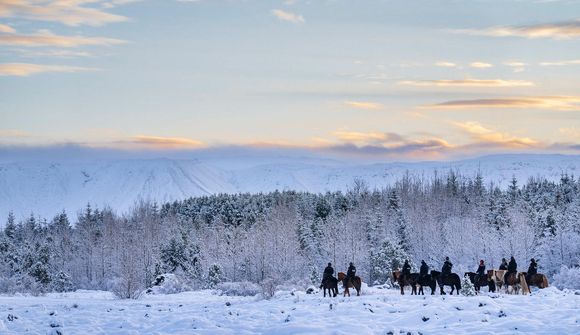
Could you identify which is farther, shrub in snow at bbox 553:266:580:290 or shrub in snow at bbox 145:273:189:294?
shrub in snow at bbox 145:273:189:294

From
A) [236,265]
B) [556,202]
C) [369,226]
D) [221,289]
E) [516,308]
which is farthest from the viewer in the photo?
[556,202]

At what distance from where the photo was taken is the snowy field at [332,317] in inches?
1042

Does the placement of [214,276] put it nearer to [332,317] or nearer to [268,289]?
[268,289]

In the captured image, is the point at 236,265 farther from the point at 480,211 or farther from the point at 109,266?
the point at 480,211

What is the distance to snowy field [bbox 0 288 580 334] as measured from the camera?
86.8ft

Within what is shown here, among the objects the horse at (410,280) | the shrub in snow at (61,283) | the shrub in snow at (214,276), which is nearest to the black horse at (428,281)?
the horse at (410,280)

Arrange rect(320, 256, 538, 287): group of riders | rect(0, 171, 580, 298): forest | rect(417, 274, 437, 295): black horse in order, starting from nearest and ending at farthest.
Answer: rect(320, 256, 538, 287): group of riders
rect(417, 274, 437, 295): black horse
rect(0, 171, 580, 298): forest

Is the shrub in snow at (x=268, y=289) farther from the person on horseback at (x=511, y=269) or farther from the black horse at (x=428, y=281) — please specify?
the person on horseback at (x=511, y=269)

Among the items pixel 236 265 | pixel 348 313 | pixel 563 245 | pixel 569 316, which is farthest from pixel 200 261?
pixel 569 316

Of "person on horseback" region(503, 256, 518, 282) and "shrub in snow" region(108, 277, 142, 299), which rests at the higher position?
"person on horseback" region(503, 256, 518, 282)

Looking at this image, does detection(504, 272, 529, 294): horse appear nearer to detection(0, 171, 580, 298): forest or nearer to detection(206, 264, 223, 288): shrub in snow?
detection(0, 171, 580, 298): forest

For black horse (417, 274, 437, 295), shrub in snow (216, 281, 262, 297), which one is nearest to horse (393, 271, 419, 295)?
black horse (417, 274, 437, 295)

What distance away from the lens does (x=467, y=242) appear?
8025 cm

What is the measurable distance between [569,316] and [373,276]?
43308 mm
